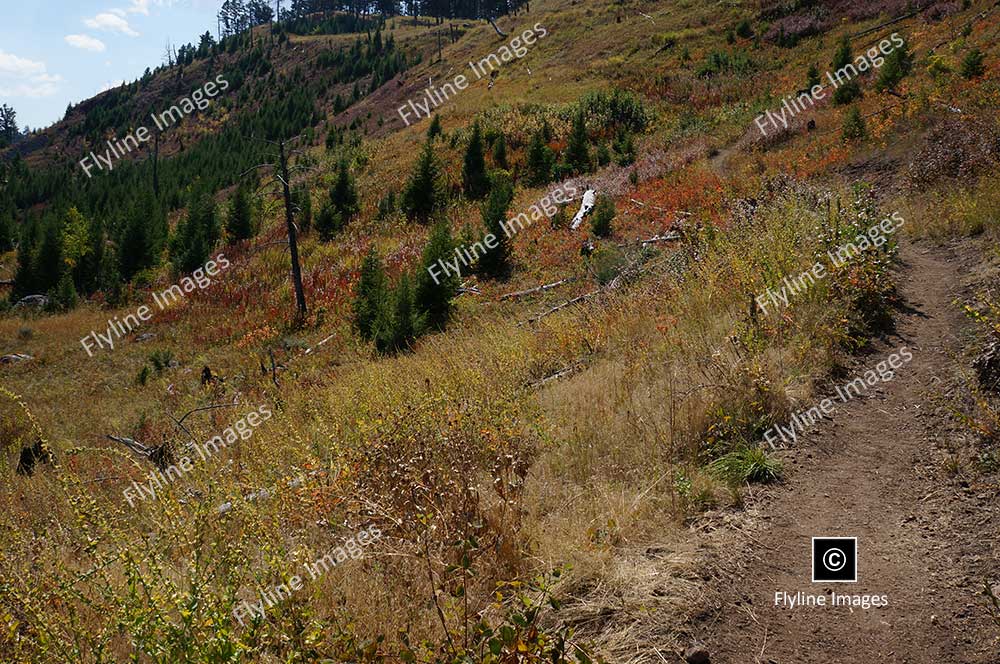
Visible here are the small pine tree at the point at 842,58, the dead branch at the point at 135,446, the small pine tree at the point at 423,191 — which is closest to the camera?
the dead branch at the point at 135,446

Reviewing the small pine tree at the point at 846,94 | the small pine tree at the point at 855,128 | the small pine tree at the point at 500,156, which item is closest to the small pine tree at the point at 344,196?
the small pine tree at the point at 500,156

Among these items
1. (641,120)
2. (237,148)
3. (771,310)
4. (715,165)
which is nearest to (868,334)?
(771,310)

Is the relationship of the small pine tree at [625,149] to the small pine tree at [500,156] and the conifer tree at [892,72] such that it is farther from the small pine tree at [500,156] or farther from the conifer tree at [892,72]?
the conifer tree at [892,72]

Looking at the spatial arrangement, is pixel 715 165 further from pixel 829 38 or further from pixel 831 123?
pixel 829 38

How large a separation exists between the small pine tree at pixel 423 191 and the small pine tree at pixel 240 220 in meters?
12.7

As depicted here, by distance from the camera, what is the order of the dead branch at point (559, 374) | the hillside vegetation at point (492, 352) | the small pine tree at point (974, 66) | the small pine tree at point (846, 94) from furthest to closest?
1. the small pine tree at point (846, 94)
2. the small pine tree at point (974, 66)
3. the dead branch at point (559, 374)
4. the hillside vegetation at point (492, 352)

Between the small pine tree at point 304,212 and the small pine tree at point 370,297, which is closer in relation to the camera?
the small pine tree at point 370,297

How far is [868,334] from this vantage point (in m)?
5.69

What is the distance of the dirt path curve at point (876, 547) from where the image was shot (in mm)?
2625

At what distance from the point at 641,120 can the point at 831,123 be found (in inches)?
525

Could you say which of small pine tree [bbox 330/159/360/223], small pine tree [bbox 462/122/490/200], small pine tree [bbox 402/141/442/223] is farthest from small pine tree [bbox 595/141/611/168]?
small pine tree [bbox 330/159/360/223]

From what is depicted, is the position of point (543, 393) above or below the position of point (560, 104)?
below

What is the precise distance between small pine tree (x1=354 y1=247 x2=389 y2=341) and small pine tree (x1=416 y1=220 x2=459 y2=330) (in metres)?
1.62

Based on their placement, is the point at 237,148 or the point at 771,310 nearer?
the point at 771,310
